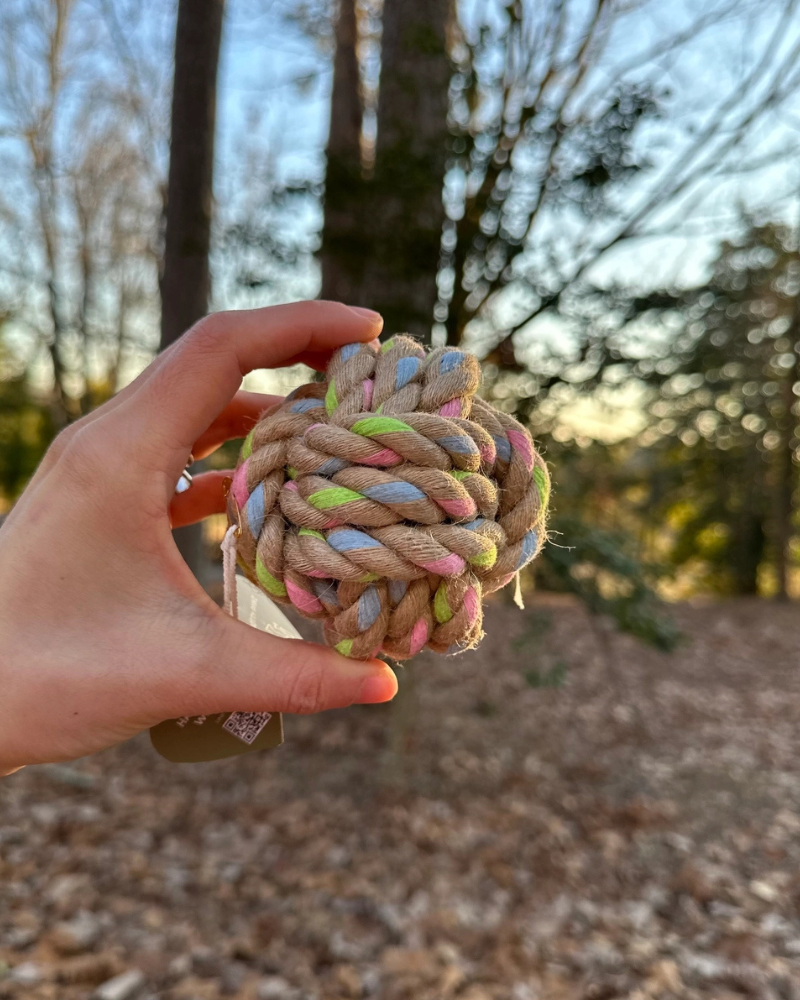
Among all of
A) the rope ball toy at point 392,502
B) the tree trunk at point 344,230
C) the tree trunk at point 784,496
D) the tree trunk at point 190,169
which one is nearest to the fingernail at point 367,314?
the rope ball toy at point 392,502

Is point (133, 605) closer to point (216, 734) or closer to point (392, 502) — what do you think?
point (216, 734)

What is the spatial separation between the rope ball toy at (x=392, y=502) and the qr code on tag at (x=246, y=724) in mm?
239

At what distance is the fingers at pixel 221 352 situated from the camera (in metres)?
1.11

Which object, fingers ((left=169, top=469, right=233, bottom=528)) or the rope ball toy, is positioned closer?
the rope ball toy

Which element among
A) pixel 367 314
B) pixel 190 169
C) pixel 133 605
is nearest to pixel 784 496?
pixel 190 169

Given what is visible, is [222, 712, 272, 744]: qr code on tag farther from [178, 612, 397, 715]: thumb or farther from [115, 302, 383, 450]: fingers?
[115, 302, 383, 450]: fingers

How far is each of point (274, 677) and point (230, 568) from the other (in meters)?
0.18

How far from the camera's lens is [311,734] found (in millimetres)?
3580

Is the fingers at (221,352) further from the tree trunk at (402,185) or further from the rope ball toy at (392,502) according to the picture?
the tree trunk at (402,185)

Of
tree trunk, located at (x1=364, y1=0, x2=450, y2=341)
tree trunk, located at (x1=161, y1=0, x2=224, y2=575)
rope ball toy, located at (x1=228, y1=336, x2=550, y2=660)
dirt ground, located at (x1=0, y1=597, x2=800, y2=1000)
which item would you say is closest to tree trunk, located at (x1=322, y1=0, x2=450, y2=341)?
tree trunk, located at (x1=364, y1=0, x2=450, y2=341)

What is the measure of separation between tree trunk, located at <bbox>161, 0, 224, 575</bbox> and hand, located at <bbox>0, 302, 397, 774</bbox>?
2.30m

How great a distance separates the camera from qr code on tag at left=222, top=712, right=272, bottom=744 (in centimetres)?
118

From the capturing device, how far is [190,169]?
3.31m

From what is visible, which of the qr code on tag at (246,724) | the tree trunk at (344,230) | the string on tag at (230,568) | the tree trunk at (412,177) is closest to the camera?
the string on tag at (230,568)
